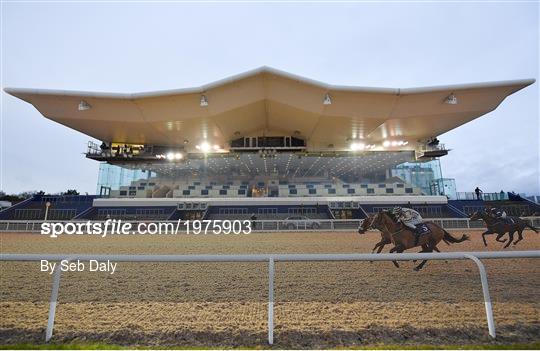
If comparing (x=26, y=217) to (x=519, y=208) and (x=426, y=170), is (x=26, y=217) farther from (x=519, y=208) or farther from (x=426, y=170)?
(x=519, y=208)

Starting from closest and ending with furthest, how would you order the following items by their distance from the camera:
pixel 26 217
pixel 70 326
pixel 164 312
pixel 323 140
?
pixel 70 326 < pixel 164 312 < pixel 26 217 < pixel 323 140

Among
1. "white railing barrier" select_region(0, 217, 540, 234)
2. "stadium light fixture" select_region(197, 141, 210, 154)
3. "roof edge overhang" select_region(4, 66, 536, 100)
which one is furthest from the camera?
"stadium light fixture" select_region(197, 141, 210, 154)

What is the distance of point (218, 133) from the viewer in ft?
85.7

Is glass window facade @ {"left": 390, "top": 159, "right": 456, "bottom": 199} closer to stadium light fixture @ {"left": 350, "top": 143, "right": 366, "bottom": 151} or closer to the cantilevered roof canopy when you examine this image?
the cantilevered roof canopy

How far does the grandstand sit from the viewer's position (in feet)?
65.2

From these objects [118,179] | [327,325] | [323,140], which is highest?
[323,140]

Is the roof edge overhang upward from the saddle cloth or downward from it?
upward

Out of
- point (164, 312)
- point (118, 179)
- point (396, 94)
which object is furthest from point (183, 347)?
point (118, 179)

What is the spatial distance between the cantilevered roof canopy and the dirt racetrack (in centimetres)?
1566

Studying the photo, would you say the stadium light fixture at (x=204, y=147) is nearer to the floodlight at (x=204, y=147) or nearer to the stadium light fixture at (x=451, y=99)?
the floodlight at (x=204, y=147)

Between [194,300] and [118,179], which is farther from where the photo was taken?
[118,179]

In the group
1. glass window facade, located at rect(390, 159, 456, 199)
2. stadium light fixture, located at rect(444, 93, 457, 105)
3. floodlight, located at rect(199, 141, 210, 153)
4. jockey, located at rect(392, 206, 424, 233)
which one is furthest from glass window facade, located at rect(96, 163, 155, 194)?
stadium light fixture, located at rect(444, 93, 457, 105)

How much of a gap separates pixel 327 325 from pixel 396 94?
20046 millimetres

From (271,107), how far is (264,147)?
697cm
